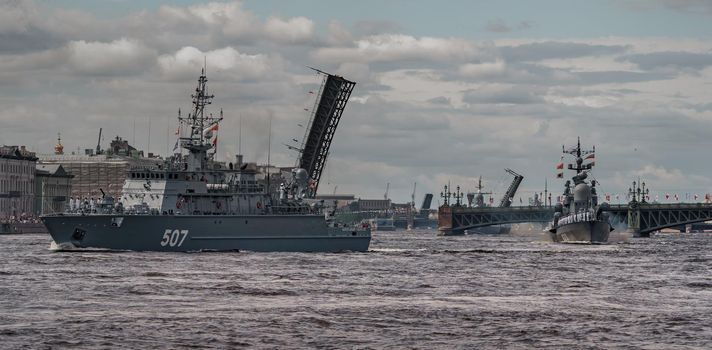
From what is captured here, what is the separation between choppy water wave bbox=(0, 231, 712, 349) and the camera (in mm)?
36188

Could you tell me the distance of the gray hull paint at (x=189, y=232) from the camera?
75.9 meters

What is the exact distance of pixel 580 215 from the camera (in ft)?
441

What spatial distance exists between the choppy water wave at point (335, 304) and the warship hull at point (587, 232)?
58.1 metres

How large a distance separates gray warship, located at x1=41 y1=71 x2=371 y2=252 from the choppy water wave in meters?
3.02

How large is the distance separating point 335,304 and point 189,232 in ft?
107

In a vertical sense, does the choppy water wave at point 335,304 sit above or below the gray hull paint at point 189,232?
below

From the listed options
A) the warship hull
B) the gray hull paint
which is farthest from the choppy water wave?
the warship hull

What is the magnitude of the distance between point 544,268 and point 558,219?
71.8 meters

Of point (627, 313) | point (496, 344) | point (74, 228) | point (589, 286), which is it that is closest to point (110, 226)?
point (74, 228)

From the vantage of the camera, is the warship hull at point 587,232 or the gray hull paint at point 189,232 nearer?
the gray hull paint at point 189,232

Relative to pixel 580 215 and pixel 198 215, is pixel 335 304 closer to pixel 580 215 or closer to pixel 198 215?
pixel 198 215

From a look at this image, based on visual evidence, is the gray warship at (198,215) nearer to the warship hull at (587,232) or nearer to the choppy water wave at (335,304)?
the choppy water wave at (335,304)

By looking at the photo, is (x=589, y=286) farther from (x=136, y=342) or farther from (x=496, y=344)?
(x=136, y=342)

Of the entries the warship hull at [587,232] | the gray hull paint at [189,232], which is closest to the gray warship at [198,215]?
the gray hull paint at [189,232]
